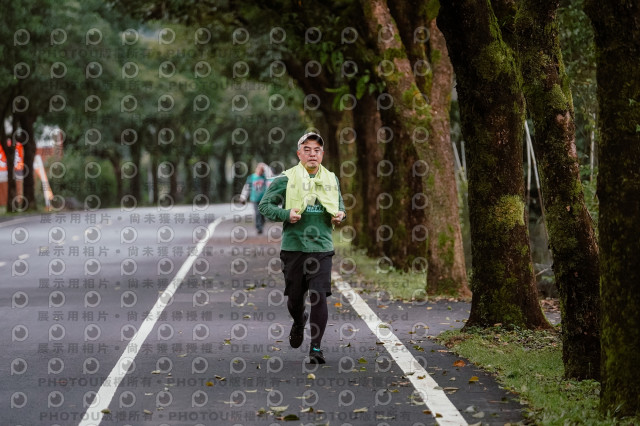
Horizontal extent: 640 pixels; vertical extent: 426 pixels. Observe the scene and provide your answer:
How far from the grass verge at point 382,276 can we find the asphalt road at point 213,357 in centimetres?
39

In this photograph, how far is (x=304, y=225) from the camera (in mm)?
10875

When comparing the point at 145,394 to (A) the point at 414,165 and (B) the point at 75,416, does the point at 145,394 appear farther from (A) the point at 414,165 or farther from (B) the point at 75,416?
(A) the point at 414,165

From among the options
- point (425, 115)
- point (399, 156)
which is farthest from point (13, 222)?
point (425, 115)

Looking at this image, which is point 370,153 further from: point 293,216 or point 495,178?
point 293,216

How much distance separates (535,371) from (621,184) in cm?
275

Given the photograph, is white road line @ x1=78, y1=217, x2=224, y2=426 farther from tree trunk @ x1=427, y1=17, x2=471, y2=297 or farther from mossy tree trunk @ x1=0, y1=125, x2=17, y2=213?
mossy tree trunk @ x1=0, y1=125, x2=17, y2=213

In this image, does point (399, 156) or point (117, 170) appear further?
point (117, 170)

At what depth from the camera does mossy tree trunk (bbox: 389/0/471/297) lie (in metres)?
17.7

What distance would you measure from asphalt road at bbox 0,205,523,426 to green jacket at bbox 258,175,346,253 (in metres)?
1.00

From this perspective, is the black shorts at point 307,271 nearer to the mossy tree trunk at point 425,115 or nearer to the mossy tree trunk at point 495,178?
the mossy tree trunk at point 495,178

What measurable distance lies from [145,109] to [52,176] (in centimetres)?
872

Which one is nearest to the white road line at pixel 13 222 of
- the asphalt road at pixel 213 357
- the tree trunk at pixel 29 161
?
the tree trunk at pixel 29 161

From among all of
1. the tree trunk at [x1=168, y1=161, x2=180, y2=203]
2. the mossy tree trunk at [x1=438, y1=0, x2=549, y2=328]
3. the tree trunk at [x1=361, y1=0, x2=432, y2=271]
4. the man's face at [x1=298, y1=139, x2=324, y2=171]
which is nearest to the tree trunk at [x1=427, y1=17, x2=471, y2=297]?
the tree trunk at [x1=361, y1=0, x2=432, y2=271]

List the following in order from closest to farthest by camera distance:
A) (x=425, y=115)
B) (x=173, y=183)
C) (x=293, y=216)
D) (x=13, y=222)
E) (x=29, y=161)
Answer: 1. (x=293, y=216)
2. (x=425, y=115)
3. (x=13, y=222)
4. (x=29, y=161)
5. (x=173, y=183)
